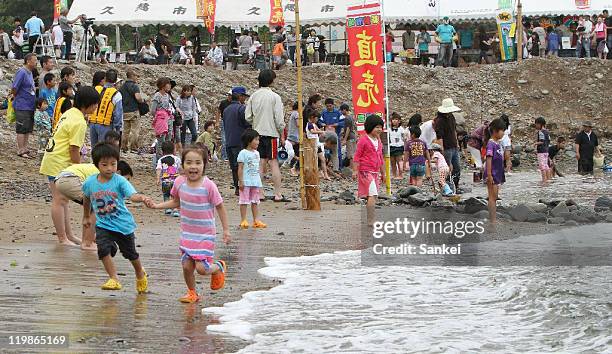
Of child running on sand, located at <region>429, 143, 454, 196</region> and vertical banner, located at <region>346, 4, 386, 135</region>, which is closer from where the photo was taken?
vertical banner, located at <region>346, 4, 386, 135</region>

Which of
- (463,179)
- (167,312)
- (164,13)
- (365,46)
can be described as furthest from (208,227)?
(164,13)

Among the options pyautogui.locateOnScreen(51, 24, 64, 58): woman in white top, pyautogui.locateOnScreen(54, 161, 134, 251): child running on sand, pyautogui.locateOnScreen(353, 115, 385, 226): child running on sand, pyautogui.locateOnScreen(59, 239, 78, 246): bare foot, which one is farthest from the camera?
pyautogui.locateOnScreen(51, 24, 64, 58): woman in white top

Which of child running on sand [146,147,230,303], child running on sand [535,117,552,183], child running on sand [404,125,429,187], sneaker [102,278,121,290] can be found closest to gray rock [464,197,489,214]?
child running on sand [404,125,429,187]

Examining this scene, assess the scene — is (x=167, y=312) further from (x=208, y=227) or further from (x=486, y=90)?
(x=486, y=90)

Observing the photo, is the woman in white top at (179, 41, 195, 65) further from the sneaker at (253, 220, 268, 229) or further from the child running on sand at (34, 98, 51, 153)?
the sneaker at (253, 220, 268, 229)

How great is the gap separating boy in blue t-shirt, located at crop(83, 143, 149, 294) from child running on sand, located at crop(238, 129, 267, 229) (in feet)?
15.0

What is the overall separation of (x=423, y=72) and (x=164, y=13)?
872cm

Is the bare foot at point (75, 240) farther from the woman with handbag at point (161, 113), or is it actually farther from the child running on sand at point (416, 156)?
the child running on sand at point (416, 156)

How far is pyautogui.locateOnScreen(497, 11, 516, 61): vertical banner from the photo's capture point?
35250mm

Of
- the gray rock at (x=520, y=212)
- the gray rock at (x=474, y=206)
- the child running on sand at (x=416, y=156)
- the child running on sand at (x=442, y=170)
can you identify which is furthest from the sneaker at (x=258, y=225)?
the child running on sand at (x=416, y=156)

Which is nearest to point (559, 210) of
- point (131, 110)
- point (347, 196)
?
point (347, 196)

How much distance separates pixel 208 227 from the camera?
928cm

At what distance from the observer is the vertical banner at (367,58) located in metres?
17.7

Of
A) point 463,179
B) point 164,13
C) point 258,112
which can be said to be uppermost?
point 164,13
